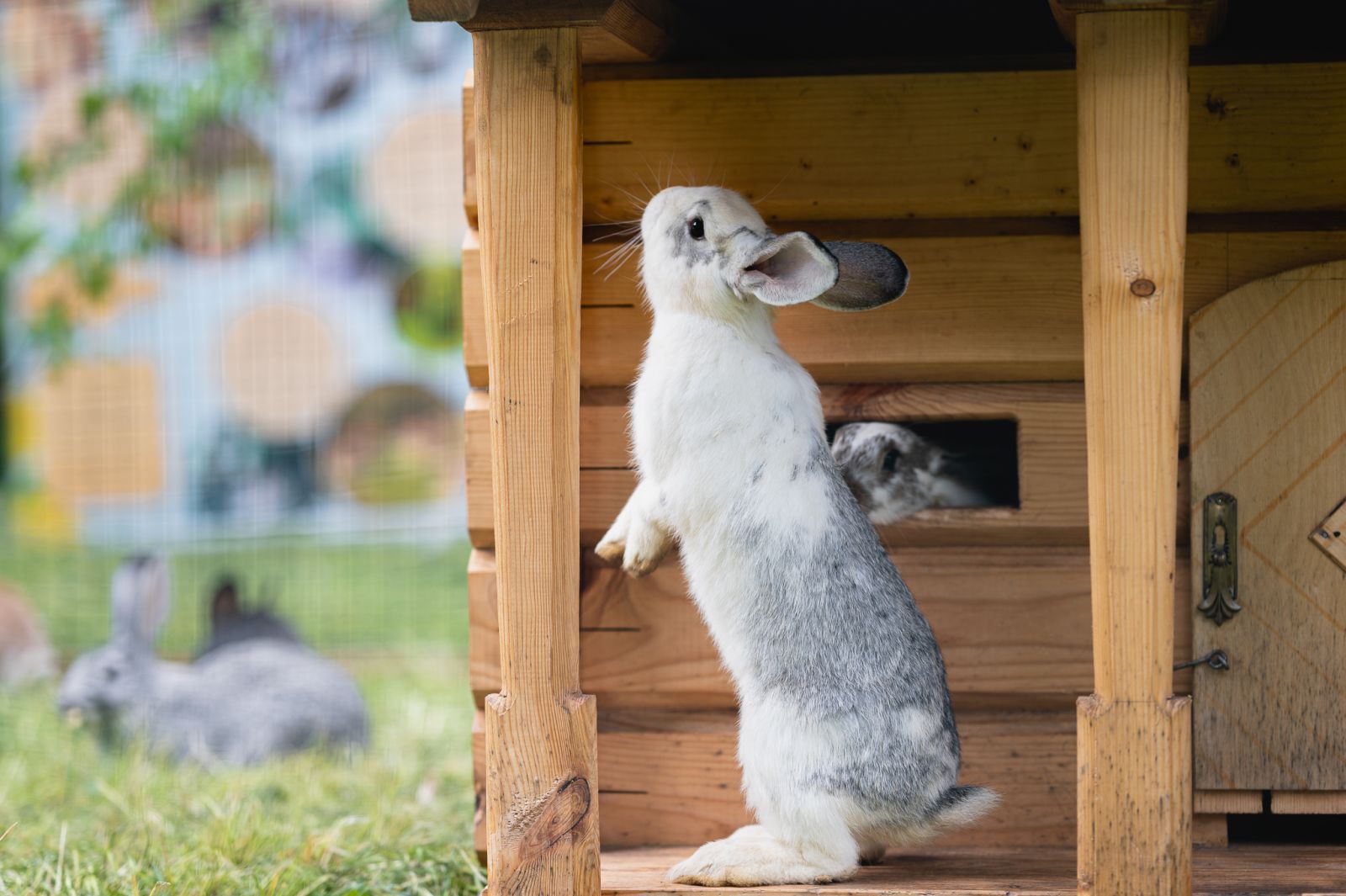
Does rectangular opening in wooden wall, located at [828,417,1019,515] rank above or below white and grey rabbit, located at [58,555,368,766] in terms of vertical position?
above

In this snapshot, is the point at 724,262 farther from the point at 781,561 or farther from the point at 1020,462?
the point at 1020,462

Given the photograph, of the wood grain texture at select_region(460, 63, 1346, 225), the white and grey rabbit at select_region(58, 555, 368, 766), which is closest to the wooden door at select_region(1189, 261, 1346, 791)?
the wood grain texture at select_region(460, 63, 1346, 225)

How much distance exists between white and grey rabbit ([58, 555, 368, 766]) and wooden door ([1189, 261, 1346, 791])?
138 inches

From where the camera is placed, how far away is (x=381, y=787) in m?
4.62

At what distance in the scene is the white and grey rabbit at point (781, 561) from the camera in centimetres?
260

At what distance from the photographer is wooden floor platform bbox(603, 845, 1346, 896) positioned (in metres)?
2.52

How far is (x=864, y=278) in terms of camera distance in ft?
9.24

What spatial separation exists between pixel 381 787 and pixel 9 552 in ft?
13.4

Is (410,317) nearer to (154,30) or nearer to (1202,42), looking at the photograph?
(154,30)

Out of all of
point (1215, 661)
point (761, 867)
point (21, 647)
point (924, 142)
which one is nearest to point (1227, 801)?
point (1215, 661)

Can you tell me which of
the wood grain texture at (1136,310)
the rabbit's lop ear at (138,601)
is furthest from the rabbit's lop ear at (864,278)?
the rabbit's lop ear at (138,601)

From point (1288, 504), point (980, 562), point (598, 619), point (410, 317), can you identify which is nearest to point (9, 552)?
point (410, 317)

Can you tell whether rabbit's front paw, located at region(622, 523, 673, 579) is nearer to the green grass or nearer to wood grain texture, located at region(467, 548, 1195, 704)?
wood grain texture, located at region(467, 548, 1195, 704)

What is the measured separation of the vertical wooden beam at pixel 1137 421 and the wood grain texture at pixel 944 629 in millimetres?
830
